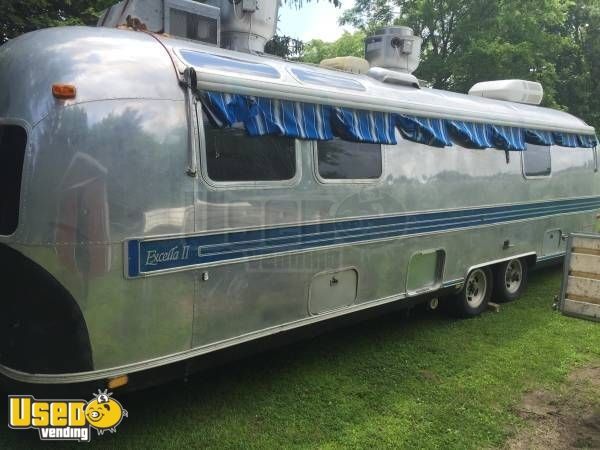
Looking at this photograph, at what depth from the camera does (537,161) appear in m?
7.13

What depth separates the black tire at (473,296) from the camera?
625 centimetres

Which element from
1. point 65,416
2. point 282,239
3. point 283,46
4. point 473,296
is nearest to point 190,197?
point 282,239

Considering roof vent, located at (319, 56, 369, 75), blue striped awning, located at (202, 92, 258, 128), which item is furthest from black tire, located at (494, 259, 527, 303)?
blue striped awning, located at (202, 92, 258, 128)

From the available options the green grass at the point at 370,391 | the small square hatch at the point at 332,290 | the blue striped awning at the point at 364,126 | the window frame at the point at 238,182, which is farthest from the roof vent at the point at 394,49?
the green grass at the point at 370,391

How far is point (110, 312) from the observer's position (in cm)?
317

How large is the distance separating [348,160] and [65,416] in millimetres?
2883

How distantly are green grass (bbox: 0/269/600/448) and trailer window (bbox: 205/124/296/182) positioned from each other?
1.79 m

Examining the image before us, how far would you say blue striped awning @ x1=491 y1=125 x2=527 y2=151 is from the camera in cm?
627

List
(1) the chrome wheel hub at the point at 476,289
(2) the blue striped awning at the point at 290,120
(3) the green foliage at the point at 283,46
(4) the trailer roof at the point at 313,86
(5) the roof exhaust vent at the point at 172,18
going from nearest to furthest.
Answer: (4) the trailer roof at the point at 313,86 < (2) the blue striped awning at the point at 290,120 < (5) the roof exhaust vent at the point at 172,18 < (1) the chrome wheel hub at the point at 476,289 < (3) the green foliage at the point at 283,46

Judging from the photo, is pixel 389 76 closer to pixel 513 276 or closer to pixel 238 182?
pixel 238 182

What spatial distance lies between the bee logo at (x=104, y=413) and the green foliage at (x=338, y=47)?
60.9 ft

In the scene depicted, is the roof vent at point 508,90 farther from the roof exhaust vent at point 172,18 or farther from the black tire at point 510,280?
the roof exhaust vent at point 172,18

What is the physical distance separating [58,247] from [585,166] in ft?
26.2

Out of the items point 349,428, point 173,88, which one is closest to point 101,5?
point 173,88
